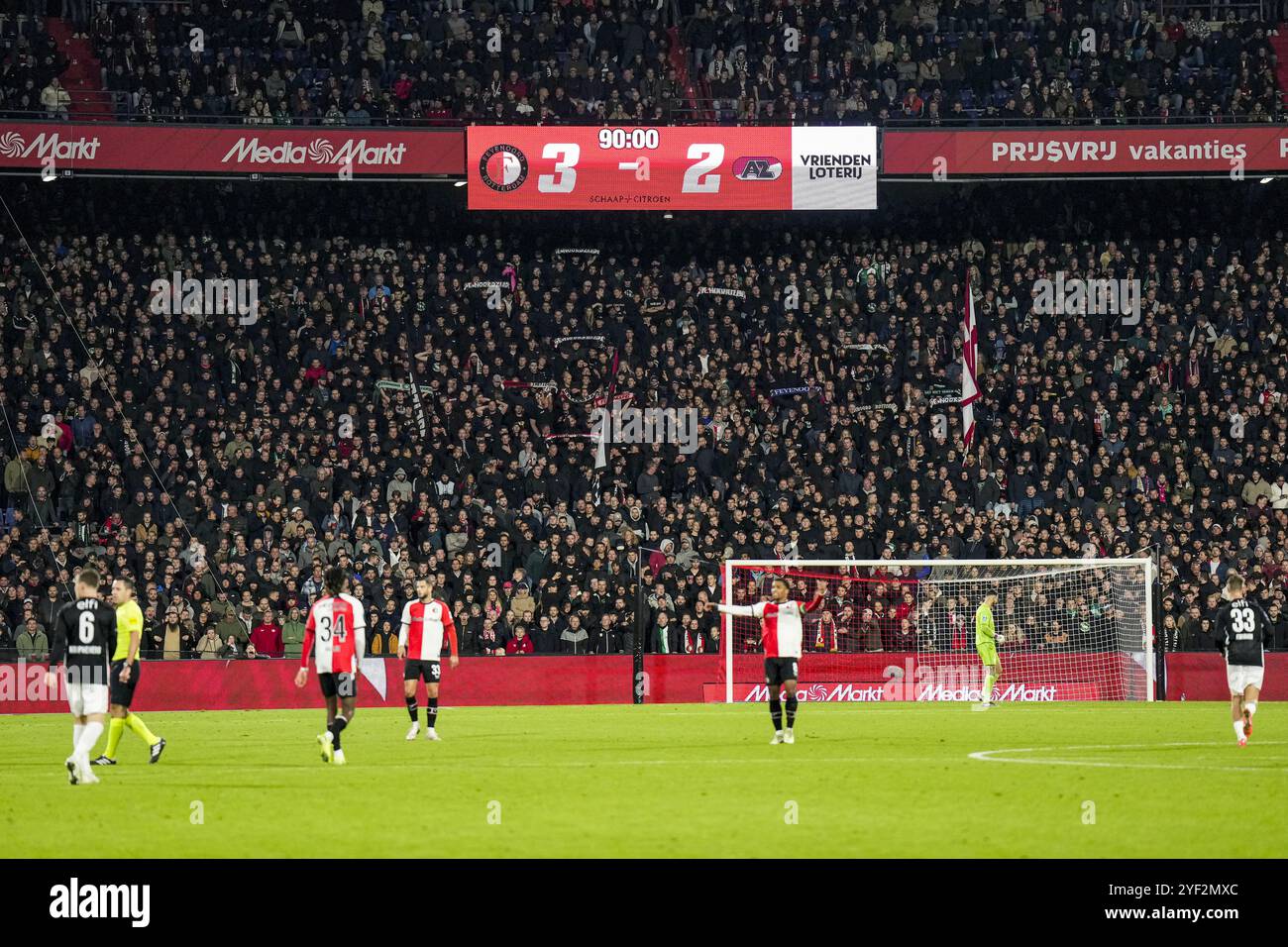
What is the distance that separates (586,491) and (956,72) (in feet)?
47.6

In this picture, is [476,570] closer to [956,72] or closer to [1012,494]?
[1012,494]

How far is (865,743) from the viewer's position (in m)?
20.6

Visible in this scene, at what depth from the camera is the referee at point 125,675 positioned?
1867 centimetres

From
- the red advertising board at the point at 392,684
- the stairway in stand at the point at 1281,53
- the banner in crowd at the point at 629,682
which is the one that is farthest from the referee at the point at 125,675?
the stairway in stand at the point at 1281,53

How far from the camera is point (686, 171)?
131 feet

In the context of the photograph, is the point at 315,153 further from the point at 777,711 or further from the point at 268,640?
the point at 777,711

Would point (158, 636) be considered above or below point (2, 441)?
below

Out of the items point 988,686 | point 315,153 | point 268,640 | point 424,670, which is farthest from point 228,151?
point 988,686

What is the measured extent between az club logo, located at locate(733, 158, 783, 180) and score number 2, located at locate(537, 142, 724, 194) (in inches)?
18.0

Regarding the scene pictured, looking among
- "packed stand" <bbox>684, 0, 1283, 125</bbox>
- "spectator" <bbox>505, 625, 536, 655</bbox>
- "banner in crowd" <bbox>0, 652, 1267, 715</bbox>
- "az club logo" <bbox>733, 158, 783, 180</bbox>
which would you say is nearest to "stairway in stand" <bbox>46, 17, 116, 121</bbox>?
"packed stand" <bbox>684, 0, 1283, 125</bbox>

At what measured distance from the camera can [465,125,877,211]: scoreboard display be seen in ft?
130

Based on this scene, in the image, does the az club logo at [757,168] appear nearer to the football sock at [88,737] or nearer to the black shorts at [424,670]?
the black shorts at [424,670]

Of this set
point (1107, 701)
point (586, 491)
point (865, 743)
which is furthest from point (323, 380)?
point (865, 743)

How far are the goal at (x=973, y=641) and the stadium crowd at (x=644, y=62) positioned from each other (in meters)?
13.0
